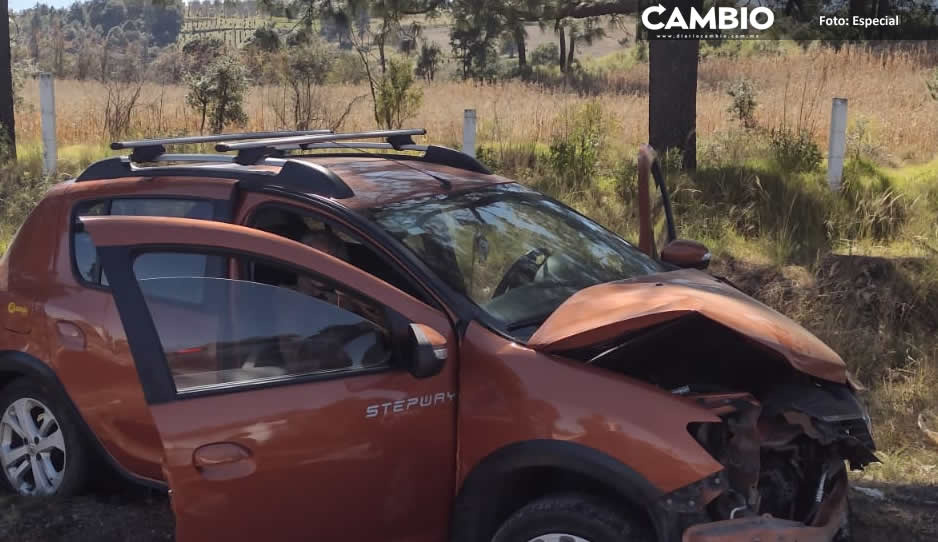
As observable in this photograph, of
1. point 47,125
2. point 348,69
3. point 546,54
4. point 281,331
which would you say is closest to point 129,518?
point 281,331

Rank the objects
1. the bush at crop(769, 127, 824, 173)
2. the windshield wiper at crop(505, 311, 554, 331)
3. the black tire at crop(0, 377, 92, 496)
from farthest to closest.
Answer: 1. the bush at crop(769, 127, 824, 173)
2. the black tire at crop(0, 377, 92, 496)
3. the windshield wiper at crop(505, 311, 554, 331)

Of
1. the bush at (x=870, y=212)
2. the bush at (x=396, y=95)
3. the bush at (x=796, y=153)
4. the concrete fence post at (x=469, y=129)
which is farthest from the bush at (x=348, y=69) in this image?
the bush at (x=870, y=212)

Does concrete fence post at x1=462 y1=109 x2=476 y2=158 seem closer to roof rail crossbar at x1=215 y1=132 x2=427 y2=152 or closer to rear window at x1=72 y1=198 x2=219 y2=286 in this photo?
roof rail crossbar at x1=215 y1=132 x2=427 y2=152

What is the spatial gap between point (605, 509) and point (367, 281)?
1.08 m

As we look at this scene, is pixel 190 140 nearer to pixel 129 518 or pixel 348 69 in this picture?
pixel 129 518

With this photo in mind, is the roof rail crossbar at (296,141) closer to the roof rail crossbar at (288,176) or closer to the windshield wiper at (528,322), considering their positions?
the roof rail crossbar at (288,176)

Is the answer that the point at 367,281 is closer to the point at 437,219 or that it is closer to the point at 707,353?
the point at 437,219

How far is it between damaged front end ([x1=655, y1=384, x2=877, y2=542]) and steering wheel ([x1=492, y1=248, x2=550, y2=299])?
89 cm

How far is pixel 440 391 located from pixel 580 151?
7811 millimetres

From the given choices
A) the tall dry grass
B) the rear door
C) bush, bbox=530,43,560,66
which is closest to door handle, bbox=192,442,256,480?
the rear door

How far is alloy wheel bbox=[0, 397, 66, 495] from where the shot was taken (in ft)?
14.9

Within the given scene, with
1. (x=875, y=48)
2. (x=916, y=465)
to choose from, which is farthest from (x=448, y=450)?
(x=875, y=48)

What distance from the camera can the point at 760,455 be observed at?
3250mm

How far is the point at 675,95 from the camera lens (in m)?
10.5
